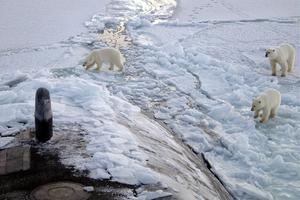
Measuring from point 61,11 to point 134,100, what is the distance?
315 inches

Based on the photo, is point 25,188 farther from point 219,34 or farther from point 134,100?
point 219,34

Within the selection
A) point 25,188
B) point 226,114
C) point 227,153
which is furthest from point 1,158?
point 226,114

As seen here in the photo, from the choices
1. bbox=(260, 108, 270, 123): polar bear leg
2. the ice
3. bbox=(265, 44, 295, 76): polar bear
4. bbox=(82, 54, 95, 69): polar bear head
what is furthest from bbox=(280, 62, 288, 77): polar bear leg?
the ice

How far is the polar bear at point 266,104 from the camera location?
726 centimetres

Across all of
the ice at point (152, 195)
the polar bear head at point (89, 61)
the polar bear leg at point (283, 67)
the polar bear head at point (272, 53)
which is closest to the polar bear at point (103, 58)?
the polar bear head at point (89, 61)

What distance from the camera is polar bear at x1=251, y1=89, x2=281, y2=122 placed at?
726cm

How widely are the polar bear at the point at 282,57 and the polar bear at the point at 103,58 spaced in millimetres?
3036

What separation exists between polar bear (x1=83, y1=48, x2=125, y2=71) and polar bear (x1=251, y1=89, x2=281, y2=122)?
123 inches

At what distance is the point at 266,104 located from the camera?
7285 mm

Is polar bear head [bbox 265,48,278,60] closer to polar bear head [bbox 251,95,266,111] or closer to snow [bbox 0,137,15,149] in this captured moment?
polar bear head [bbox 251,95,266,111]

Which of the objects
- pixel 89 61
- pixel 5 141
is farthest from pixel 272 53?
pixel 5 141

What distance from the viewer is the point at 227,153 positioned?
255 inches

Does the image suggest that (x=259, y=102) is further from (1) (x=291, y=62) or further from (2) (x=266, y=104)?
(1) (x=291, y=62)

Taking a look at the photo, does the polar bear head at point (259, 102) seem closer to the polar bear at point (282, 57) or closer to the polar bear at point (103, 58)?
the polar bear at point (282, 57)
